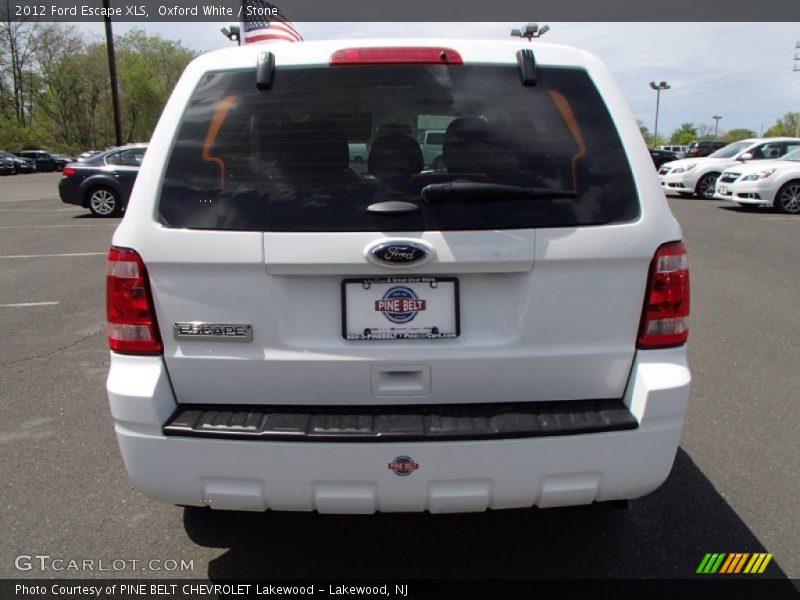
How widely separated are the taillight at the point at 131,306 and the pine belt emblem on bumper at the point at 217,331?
4.7 inches

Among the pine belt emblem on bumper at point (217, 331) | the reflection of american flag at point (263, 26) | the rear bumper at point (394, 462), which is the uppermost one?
the reflection of american flag at point (263, 26)

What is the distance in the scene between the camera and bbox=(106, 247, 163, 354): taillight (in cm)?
205

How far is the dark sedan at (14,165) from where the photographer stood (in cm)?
3941

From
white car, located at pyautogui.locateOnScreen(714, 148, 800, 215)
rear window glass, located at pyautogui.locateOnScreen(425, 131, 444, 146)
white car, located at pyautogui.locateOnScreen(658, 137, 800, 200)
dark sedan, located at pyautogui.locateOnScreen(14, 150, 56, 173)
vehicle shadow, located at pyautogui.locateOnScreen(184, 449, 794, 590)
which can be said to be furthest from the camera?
dark sedan, located at pyautogui.locateOnScreen(14, 150, 56, 173)

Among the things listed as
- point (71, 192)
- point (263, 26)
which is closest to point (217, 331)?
point (263, 26)

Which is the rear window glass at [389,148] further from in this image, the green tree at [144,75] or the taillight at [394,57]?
the green tree at [144,75]

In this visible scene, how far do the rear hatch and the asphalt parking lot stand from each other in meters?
0.85

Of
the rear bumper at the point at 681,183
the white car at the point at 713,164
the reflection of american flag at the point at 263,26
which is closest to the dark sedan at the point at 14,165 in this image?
the rear bumper at the point at 681,183

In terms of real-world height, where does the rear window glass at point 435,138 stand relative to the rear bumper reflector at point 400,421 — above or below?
above

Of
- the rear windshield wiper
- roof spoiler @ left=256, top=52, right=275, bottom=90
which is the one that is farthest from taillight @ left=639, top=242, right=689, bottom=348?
roof spoiler @ left=256, top=52, right=275, bottom=90

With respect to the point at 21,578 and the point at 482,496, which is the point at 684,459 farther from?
the point at 21,578

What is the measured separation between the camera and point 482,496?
6.70 feet

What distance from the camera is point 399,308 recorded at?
2.04 meters

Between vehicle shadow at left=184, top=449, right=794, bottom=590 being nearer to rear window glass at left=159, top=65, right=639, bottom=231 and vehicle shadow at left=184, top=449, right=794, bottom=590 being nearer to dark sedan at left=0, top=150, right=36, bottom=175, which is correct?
rear window glass at left=159, top=65, right=639, bottom=231
